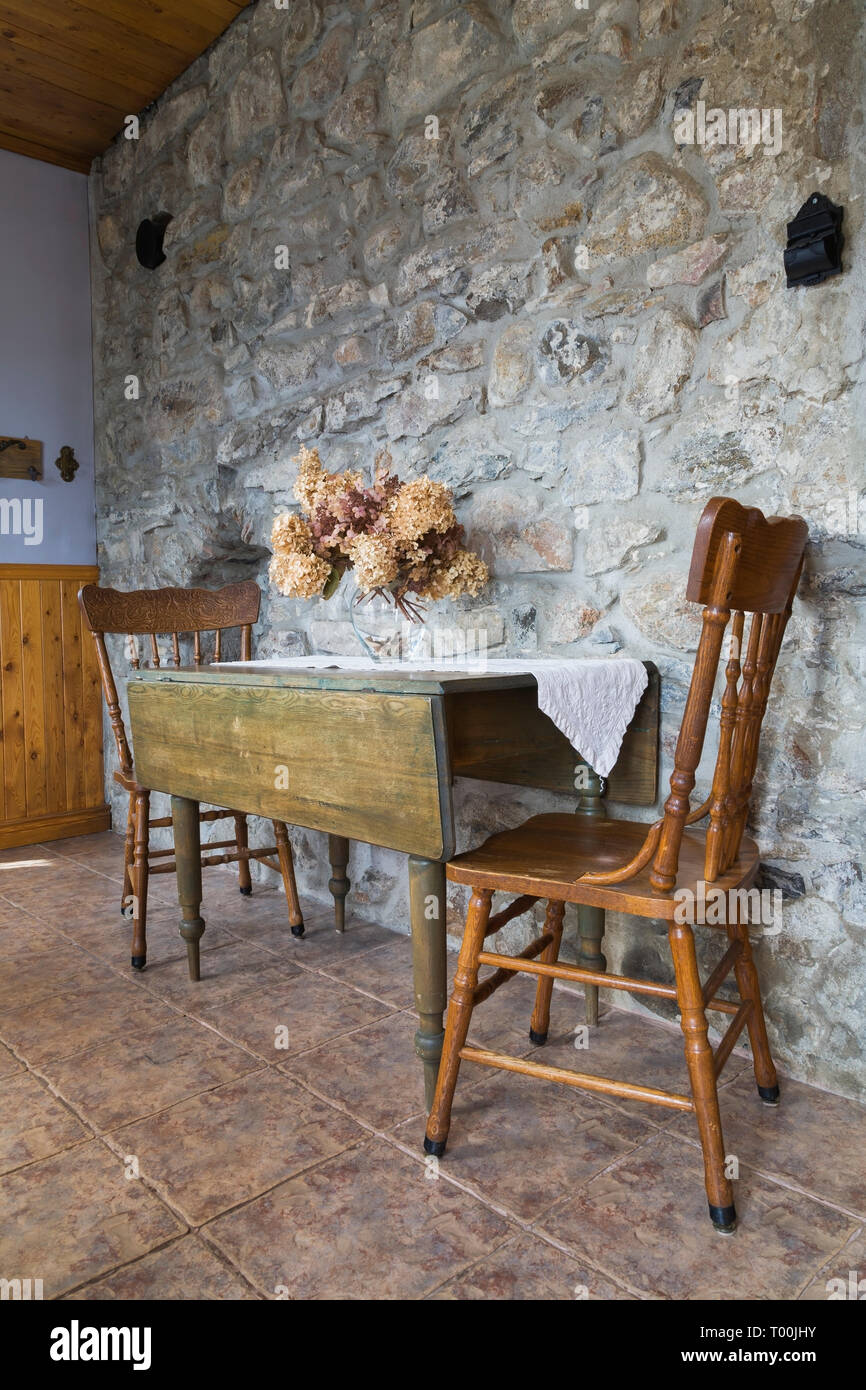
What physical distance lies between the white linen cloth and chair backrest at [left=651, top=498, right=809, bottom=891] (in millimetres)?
323

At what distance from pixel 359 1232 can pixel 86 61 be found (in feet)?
11.7

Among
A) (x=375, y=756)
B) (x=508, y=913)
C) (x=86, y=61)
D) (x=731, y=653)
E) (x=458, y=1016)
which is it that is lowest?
(x=458, y=1016)

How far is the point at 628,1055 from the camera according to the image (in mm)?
1771

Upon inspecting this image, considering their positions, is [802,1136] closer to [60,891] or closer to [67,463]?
[60,891]

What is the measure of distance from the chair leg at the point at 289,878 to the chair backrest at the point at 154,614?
45 cm

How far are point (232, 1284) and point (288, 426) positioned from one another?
2.32 meters

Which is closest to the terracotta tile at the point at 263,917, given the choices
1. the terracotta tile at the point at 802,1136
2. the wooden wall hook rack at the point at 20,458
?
the terracotta tile at the point at 802,1136

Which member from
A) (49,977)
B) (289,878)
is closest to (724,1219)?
(289,878)

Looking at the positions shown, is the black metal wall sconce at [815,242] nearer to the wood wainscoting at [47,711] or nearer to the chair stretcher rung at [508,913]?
the chair stretcher rung at [508,913]

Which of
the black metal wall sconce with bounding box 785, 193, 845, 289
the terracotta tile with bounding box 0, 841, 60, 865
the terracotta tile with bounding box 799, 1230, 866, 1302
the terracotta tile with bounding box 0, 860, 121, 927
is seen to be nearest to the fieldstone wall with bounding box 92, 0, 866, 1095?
the black metal wall sconce with bounding box 785, 193, 845, 289

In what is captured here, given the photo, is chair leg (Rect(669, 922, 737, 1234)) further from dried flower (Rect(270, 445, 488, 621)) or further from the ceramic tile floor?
dried flower (Rect(270, 445, 488, 621))

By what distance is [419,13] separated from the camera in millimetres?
2279

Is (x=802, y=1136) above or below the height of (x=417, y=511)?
below

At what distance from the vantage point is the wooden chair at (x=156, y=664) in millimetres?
2326
